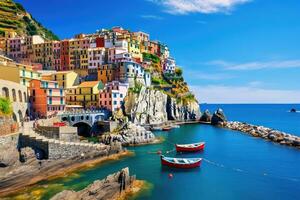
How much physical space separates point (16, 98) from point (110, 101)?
107ft

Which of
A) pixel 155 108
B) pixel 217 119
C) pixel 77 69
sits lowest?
pixel 217 119

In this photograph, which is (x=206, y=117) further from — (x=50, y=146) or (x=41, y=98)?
(x=50, y=146)

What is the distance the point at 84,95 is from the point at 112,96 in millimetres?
10701

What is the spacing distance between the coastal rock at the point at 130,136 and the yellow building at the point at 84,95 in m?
24.2

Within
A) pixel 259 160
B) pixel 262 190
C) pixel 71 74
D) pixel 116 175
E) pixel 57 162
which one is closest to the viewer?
pixel 116 175

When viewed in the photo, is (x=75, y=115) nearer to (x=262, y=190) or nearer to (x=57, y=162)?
(x=57, y=162)

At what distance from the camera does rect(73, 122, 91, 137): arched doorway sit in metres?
90.3

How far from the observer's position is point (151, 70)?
13475cm

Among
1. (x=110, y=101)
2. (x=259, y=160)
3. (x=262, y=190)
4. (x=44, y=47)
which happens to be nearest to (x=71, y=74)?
(x=110, y=101)

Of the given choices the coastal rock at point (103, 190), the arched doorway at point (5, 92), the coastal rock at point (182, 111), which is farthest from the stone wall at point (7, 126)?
the coastal rock at point (182, 111)

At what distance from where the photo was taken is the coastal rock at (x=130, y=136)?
3049 inches

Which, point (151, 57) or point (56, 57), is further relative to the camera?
point (151, 57)

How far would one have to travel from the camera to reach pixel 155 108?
11625cm

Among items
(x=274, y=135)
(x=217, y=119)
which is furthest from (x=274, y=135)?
(x=217, y=119)
